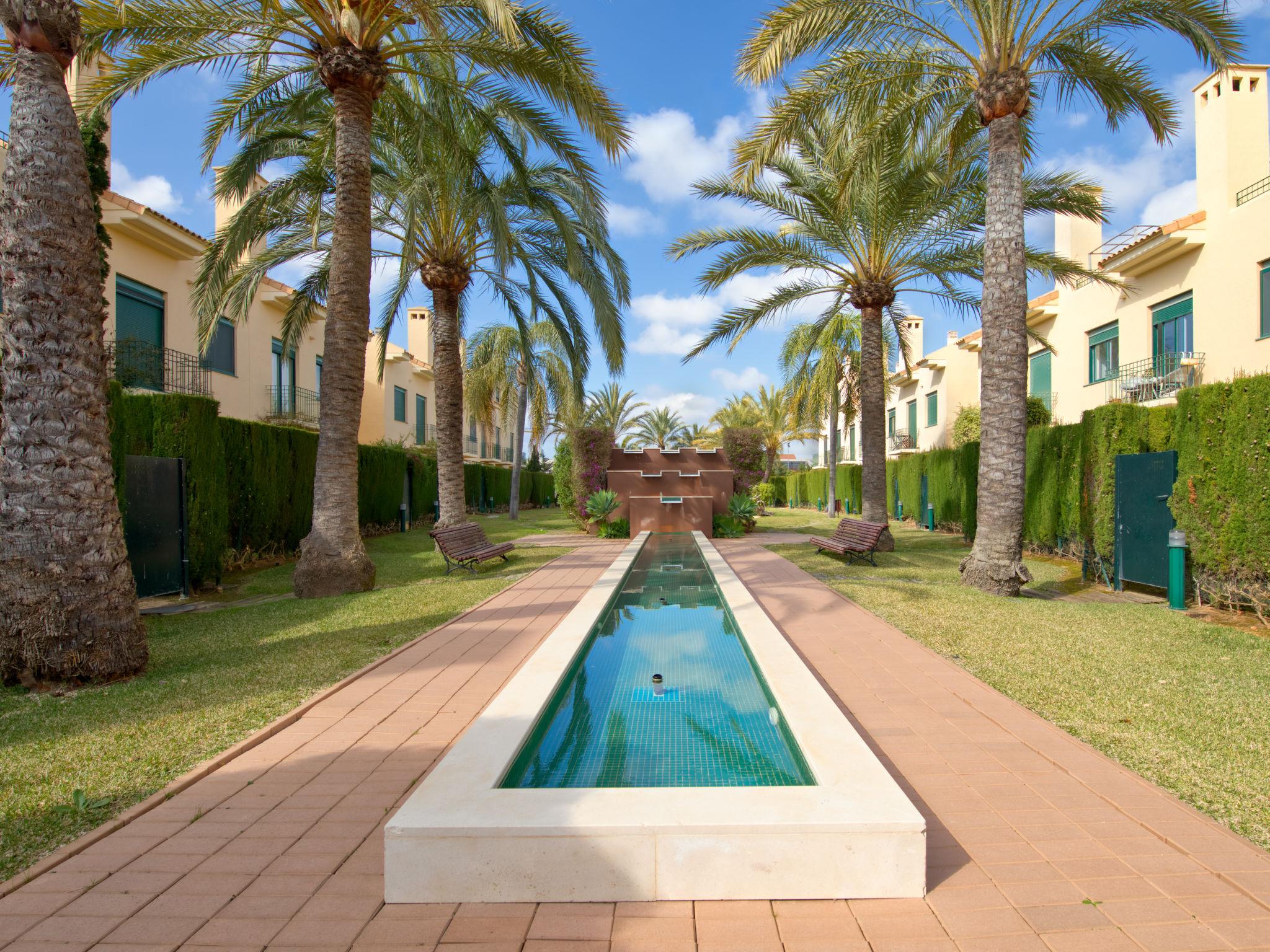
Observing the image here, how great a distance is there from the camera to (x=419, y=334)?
3697 centimetres

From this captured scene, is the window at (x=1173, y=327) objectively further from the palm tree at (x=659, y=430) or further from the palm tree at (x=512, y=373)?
the palm tree at (x=659, y=430)

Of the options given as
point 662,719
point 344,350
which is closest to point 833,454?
point 344,350

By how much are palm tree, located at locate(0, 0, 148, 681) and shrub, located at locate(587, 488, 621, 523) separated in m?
12.4

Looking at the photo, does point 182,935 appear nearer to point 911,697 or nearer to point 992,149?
point 911,697

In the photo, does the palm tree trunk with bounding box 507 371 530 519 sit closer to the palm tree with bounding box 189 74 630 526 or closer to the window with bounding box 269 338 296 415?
the window with bounding box 269 338 296 415

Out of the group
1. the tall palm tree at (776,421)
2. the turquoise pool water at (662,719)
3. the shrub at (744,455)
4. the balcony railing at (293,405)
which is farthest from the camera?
the tall palm tree at (776,421)

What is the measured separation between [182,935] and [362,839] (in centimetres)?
70

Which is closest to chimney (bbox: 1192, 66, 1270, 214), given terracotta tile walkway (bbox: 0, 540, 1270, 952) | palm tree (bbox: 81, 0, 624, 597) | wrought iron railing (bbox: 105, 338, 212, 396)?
palm tree (bbox: 81, 0, 624, 597)

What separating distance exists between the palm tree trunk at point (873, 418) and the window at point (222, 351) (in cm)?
1482

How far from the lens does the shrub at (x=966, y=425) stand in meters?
25.5

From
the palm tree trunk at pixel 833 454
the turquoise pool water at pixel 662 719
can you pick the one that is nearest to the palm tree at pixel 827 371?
the palm tree trunk at pixel 833 454

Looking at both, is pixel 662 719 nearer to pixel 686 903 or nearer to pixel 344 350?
pixel 686 903

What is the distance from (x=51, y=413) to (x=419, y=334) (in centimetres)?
3336

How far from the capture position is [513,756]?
3352mm
